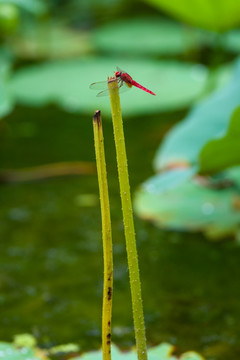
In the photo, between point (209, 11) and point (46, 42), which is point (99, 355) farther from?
point (46, 42)

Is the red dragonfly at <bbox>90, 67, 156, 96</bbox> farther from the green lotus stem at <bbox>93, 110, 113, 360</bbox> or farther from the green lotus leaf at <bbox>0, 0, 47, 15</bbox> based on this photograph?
the green lotus leaf at <bbox>0, 0, 47, 15</bbox>

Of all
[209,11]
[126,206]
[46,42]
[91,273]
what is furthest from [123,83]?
[46,42]

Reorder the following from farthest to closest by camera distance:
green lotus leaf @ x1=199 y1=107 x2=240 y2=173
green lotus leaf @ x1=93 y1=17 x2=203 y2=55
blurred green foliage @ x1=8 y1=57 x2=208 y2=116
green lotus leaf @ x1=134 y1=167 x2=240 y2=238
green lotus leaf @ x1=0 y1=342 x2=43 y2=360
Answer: green lotus leaf @ x1=93 y1=17 x2=203 y2=55 → blurred green foliage @ x1=8 y1=57 x2=208 y2=116 → green lotus leaf @ x1=134 y1=167 x2=240 y2=238 → green lotus leaf @ x1=199 y1=107 x2=240 y2=173 → green lotus leaf @ x1=0 y1=342 x2=43 y2=360

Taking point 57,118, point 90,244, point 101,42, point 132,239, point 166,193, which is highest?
point 101,42

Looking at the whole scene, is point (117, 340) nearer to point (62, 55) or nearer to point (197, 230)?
point (197, 230)

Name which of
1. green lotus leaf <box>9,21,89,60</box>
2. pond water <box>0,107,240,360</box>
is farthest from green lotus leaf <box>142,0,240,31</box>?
green lotus leaf <box>9,21,89,60</box>

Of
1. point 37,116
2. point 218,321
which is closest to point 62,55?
point 37,116

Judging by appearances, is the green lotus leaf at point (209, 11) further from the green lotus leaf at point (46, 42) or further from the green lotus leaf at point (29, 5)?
the green lotus leaf at point (46, 42)
